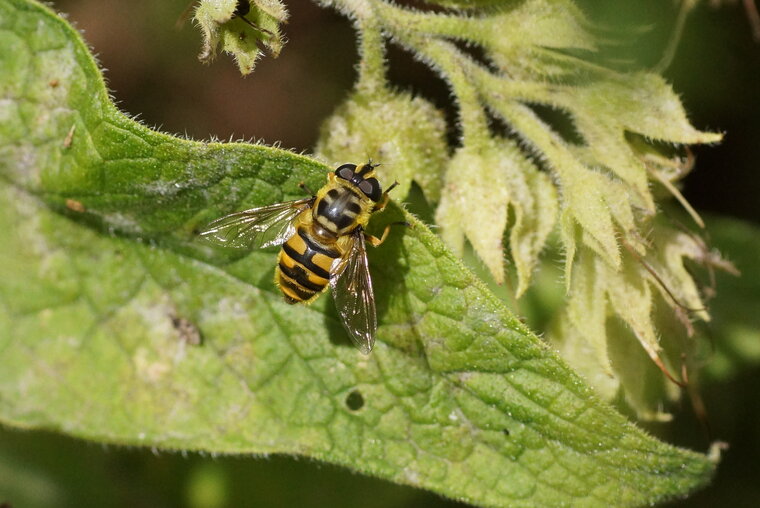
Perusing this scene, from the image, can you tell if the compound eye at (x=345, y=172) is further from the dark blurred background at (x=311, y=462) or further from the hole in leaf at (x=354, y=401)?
the dark blurred background at (x=311, y=462)

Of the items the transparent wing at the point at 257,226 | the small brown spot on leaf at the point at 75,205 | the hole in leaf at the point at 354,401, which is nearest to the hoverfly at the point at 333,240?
the transparent wing at the point at 257,226

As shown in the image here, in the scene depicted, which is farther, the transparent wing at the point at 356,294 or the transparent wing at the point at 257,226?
the transparent wing at the point at 257,226

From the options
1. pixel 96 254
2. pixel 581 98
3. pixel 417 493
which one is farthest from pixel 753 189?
pixel 96 254

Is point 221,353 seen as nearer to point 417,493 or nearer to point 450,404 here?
point 450,404

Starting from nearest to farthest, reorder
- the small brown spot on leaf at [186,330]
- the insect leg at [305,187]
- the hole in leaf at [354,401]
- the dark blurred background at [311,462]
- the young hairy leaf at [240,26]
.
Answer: the young hairy leaf at [240,26] → the insect leg at [305,187] → the hole in leaf at [354,401] → the small brown spot on leaf at [186,330] → the dark blurred background at [311,462]

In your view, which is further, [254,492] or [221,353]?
[254,492]

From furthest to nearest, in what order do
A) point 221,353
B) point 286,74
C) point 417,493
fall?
1. point 286,74
2. point 417,493
3. point 221,353
